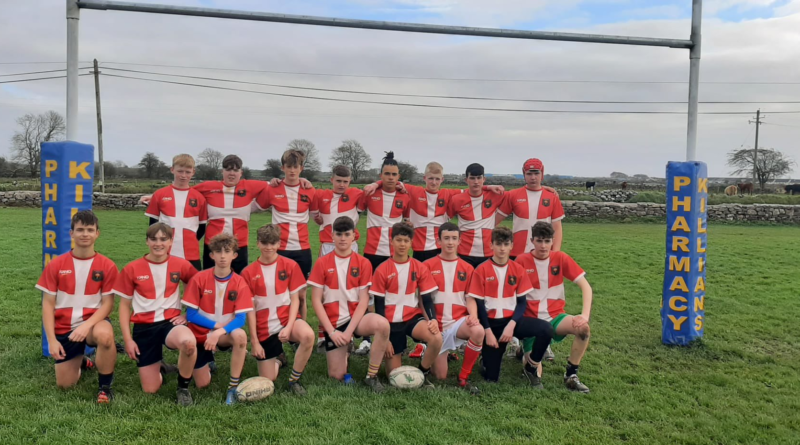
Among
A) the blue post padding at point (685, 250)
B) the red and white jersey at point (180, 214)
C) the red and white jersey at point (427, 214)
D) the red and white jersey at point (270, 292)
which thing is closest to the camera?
the red and white jersey at point (270, 292)

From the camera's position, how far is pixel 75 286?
143 inches

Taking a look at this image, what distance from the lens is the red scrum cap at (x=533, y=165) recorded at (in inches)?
186

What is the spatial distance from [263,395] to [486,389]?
167 cm

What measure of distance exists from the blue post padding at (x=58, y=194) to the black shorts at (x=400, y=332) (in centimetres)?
287

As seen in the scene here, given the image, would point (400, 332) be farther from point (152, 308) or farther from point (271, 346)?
point (152, 308)

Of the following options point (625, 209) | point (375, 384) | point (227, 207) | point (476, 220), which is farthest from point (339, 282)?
point (625, 209)

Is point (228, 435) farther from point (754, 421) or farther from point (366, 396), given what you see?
point (754, 421)

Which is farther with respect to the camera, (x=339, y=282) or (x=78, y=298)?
(x=339, y=282)

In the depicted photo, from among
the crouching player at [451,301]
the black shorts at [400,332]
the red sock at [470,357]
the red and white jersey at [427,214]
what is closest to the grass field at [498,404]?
the red sock at [470,357]

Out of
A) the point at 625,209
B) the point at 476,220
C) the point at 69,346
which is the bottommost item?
the point at 69,346

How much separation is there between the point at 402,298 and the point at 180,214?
2.14 meters

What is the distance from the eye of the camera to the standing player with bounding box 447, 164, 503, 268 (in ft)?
16.0

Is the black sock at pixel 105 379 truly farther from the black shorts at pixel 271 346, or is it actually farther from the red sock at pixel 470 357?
the red sock at pixel 470 357

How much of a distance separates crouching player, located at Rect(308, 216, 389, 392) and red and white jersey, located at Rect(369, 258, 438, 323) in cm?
12
